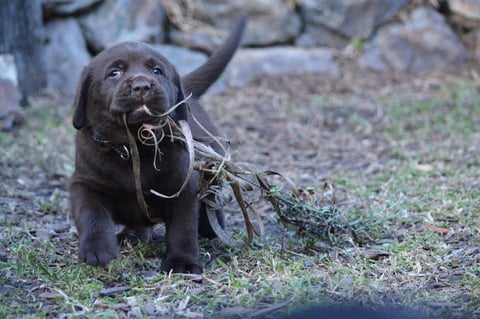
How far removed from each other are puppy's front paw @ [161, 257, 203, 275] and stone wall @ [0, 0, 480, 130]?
5177 mm

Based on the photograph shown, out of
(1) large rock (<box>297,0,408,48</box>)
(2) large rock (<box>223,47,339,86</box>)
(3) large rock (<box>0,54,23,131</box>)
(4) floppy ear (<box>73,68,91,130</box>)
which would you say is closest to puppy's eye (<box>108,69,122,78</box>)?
(4) floppy ear (<box>73,68,91,130</box>)

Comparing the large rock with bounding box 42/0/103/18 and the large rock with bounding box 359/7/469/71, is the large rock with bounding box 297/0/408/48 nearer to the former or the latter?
the large rock with bounding box 359/7/469/71

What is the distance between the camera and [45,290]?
10.5 feet

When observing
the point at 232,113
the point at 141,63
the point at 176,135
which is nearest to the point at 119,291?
the point at 176,135

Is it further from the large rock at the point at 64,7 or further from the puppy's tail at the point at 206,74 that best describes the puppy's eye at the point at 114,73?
the large rock at the point at 64,7

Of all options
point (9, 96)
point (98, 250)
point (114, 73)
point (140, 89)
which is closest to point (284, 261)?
point (98, 250)

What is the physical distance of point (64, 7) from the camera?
8273 millimetres

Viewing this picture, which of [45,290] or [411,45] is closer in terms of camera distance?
[45,290]

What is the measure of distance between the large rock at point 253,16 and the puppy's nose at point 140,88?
5.80 metres

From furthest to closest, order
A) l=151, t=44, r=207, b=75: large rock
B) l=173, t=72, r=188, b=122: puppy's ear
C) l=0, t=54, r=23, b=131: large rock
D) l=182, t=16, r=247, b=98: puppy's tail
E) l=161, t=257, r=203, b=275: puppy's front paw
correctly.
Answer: l=151, t=44, r=207, b=75: large rock
l=0, t=54, r=23, b=131: large rock
l=182, t=16, r=247, b=98: puppy's tail
l=173, t=72, r=188, b=122: puppy's ear
l=161, t=257, r=203, b=275: puppy's front paw

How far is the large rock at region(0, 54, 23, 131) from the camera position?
6836mm

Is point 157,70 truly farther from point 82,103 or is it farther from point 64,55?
point 64,55

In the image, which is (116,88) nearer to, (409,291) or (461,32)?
(409,291)

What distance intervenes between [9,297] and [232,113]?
4.46 m
